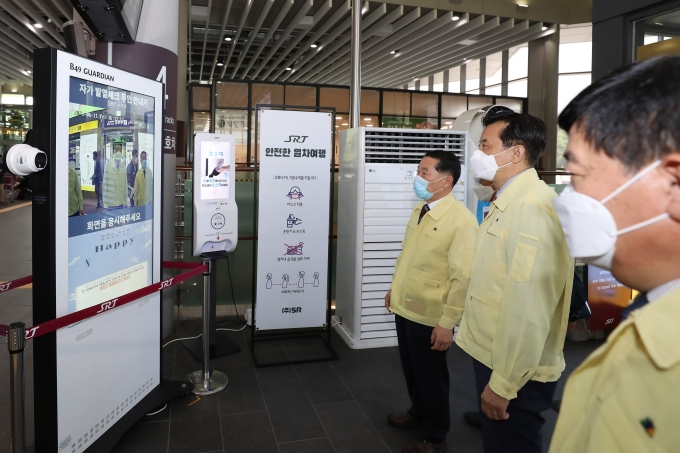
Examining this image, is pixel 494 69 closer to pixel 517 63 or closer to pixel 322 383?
pixel 517 63

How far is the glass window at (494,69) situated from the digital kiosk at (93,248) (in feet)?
54.5

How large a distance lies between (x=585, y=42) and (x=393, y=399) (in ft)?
47.5

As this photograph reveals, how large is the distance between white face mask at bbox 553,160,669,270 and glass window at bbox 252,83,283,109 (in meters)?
14.5

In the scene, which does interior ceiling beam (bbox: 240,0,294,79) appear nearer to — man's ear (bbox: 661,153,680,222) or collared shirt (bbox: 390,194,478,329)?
collared shirt (bbox: 390,194,478,329)

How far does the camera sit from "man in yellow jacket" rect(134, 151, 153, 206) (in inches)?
113

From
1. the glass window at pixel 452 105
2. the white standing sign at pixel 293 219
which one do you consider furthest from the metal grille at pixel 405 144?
the glass window at pixel 452 105

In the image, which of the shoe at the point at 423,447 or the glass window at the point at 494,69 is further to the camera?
the glass window at the point at 494,69

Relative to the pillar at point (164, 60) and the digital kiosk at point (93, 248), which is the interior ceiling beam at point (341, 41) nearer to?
the pillar at point (164, 60)

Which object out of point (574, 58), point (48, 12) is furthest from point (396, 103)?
point (48, 12)

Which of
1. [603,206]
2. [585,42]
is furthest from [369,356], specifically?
[585,42]

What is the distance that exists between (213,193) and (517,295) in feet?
9.68

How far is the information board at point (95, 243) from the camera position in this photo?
7.22 ft

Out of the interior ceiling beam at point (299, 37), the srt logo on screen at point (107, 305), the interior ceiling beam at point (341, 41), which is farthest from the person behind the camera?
the interior ceiling beam at point (341, 41)

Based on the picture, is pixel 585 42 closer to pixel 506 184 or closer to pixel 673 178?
pixel 506 184
